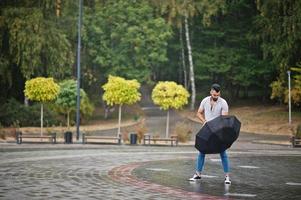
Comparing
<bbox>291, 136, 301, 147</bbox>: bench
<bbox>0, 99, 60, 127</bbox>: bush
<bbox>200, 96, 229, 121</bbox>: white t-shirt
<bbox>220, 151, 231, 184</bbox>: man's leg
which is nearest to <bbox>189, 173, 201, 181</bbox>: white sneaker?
<bbox>220, 151, 231, 184</bbox>: man's leg

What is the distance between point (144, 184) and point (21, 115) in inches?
1218

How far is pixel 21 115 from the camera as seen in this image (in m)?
39.9

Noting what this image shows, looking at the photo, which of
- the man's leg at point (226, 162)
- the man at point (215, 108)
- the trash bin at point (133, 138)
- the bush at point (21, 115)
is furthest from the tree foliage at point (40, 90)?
the man's leg at point (226, 162)

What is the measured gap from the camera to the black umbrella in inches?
428

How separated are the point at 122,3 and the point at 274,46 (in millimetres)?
16666

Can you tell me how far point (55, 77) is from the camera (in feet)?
138

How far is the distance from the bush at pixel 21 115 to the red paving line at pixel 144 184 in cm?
2745

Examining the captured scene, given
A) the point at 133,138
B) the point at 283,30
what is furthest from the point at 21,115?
the point at 283,30

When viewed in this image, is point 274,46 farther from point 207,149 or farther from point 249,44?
point 207,149

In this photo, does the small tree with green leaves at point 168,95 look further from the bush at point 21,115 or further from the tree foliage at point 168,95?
the bush at point 21,115

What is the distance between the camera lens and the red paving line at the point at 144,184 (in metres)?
9.27

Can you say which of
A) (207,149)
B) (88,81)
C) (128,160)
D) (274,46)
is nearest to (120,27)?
(88,81)

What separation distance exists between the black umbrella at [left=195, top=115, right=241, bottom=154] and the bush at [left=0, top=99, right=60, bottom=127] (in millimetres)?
30422

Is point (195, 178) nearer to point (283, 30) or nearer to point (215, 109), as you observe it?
point (215, 109)
